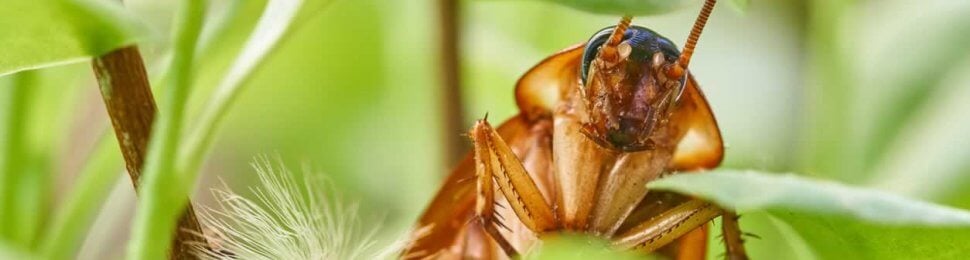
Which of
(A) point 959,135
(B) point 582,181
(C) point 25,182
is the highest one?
(C) point 25,182

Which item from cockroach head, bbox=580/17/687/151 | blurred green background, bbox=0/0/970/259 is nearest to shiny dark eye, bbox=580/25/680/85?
cockroach head, bbox=580/17/687/151

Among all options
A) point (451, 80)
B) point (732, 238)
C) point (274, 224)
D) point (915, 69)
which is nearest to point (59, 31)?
point (274, 224)

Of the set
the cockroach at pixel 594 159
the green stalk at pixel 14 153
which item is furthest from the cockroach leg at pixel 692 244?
the green stalk at pixel 14 153

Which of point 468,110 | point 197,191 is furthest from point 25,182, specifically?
point 197,191

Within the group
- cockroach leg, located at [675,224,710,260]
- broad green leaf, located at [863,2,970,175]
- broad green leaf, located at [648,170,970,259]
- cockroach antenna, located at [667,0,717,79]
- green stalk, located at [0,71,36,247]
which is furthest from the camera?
broad green leaf, located at [863,2,970,175]

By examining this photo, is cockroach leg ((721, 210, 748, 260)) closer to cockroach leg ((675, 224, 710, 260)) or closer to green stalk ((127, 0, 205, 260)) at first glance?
cockroach leg ((675, 224, 710, 260))

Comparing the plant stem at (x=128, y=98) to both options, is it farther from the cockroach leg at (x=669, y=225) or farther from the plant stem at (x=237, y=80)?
the cockroach leg at (x=669, y=225)

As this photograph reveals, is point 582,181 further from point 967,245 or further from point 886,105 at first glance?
point 886,105
